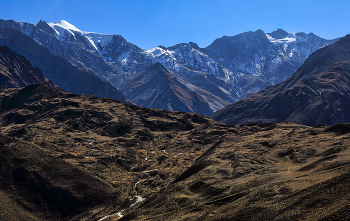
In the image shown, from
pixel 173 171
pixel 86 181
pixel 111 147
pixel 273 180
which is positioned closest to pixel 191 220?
pixel 273 180

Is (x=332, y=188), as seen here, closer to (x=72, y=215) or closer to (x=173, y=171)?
(x=72, y=215)

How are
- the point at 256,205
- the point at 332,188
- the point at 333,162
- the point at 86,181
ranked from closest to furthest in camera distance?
the point at 332,188, the point at 256,205, the point at 333,162, the point at 86,181

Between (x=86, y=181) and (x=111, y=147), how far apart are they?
6674 cm

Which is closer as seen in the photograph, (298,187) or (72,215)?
(298,187)

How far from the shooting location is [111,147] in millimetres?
194625

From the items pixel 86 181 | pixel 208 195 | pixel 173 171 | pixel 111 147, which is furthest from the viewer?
pixel 111 147

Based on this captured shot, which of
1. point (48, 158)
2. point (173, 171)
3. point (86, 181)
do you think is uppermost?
point (48, 158)

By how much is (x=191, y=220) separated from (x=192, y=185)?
31570mm

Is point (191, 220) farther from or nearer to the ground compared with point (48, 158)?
nearer to the ground

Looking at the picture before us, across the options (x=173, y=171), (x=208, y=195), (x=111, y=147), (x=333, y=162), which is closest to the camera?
(x=333, y=162)

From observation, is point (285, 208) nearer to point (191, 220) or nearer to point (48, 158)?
point (191, 220)

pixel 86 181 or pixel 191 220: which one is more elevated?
pixel 86 181

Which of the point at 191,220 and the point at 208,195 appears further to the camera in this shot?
the point at 208,195

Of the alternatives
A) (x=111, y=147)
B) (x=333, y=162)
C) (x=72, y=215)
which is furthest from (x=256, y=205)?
(x=111, y=147)
